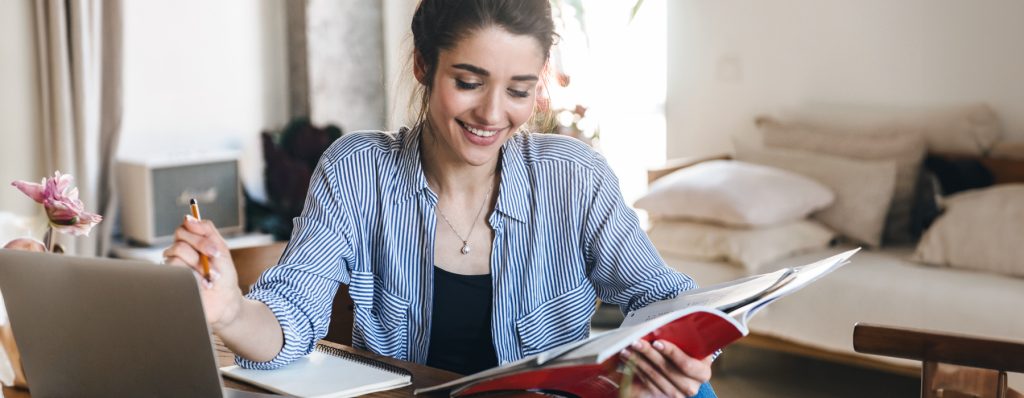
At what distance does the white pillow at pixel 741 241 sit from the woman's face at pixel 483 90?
1847 millimetres

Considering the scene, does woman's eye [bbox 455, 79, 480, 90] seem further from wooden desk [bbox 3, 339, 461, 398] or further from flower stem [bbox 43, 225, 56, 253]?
flower stem [bbox 43, 225, 56, 253]

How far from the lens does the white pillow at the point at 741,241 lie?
3172mm

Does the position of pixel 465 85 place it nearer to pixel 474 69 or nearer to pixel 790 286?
pixel 474 69

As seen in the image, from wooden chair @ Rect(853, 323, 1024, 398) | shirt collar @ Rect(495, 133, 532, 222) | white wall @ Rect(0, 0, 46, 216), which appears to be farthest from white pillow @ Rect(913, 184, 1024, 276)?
white wall @ Rect(0, 0, 46, 216)

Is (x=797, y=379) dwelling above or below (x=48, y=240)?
below

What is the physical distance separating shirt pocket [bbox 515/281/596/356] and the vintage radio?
100.0 inches

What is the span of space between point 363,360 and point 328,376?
8 cm

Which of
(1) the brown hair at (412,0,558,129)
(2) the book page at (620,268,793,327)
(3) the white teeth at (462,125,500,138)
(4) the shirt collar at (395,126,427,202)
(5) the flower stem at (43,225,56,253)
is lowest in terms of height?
(2) the book page at (620,268,793,327)

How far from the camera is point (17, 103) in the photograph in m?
3.65

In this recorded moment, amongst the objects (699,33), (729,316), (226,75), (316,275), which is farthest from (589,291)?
(226,75)

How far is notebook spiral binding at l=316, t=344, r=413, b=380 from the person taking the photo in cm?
124

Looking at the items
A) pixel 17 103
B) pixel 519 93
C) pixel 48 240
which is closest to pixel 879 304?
pixel 519 93

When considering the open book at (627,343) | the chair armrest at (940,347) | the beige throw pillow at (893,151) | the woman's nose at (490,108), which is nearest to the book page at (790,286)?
the open book at (627,343)

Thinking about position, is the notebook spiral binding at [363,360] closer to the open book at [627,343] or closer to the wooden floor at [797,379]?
the open book at [627,343]
